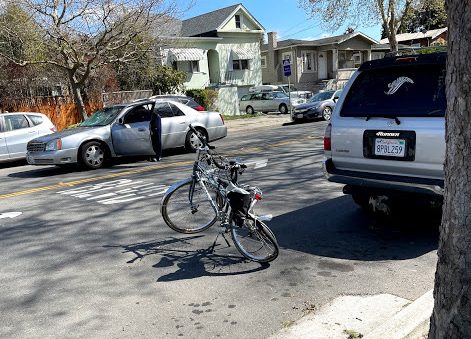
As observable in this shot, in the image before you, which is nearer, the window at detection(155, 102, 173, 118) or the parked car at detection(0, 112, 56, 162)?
the window at detection(155, 102, 173, 118)

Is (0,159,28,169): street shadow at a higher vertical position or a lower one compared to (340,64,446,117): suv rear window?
lower

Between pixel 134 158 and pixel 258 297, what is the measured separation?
9.37 metres

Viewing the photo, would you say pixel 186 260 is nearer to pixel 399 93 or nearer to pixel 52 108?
pixel 399 93

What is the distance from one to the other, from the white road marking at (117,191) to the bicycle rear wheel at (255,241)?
3.22m

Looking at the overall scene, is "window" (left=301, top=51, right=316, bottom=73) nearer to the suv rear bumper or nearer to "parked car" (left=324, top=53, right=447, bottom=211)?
"parked car" (left=324, top=53, right=447, bottom=211)

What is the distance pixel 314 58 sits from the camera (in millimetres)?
46344

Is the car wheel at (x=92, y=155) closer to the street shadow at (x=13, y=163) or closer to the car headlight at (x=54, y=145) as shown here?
the car headlight at (x=54, y=145)

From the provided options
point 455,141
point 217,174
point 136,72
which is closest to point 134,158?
point 217,174

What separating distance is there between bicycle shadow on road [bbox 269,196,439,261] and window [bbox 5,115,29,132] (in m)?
9.83

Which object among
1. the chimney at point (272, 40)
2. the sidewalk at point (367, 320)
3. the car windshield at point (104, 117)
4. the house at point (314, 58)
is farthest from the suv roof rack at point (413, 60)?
the chimney at point (272, 40)

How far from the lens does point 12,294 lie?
423 centimetres

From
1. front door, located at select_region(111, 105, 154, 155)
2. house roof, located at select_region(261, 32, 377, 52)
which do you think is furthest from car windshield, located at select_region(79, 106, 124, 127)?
house roof, located at select_region(261, 32, 377, 52)

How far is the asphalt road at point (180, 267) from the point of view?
3.64m

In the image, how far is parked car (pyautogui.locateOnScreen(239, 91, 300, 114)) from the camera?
3021 cm
